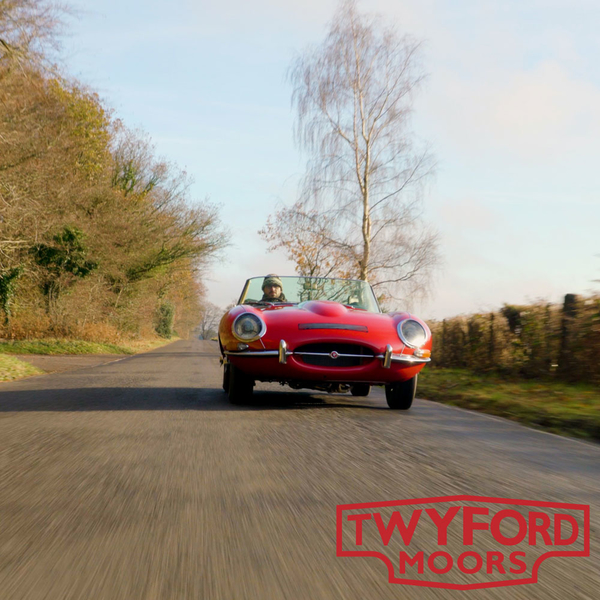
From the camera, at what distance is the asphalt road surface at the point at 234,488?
2197 mm

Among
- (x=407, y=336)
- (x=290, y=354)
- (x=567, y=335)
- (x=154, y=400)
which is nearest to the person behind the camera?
(x=290, y=354)

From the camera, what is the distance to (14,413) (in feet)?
20.5

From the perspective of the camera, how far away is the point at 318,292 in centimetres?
845

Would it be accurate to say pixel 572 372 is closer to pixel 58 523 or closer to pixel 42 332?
pixel 58 523

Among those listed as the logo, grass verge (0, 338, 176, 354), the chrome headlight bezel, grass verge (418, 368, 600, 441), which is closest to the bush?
grass verge (0, 338, 176, 354)

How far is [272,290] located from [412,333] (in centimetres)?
216

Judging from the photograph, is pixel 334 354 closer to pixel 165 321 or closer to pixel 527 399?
pixel 527 399

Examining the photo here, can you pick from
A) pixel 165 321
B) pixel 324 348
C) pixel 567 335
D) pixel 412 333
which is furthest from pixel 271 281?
pixel 165 321

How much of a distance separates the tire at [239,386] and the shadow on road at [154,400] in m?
0.09

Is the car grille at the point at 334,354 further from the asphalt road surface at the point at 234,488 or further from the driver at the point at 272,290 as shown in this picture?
the driver at the point at 272,290

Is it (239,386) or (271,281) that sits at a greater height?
(271,281)

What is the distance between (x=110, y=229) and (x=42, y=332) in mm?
5219

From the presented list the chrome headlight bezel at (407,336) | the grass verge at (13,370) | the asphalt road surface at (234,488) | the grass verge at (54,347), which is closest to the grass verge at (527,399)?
the asphalt road surface at (234,488)

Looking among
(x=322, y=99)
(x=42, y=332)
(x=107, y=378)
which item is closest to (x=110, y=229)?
(x=42, y=332)
